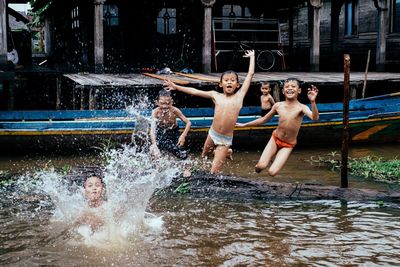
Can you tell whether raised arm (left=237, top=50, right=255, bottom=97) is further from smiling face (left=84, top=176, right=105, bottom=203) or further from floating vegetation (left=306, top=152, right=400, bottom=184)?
floating vegetation (left=306, top=152, right=400, bottom=184)

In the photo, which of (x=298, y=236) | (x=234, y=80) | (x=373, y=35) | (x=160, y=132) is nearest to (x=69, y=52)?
(x=373, y=35)

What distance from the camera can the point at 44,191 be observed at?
8.12m

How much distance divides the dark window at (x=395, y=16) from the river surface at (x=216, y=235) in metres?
12.4

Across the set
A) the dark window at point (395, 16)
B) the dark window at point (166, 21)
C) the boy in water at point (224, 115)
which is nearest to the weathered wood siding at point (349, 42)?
the dark window at point (395, 16)

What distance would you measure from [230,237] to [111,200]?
154cm

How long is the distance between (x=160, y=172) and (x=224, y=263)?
2909 millimetres

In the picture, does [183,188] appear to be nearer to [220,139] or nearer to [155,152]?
[155,152]

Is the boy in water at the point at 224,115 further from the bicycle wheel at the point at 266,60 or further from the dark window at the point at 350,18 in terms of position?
the dark window at the point at 350,18

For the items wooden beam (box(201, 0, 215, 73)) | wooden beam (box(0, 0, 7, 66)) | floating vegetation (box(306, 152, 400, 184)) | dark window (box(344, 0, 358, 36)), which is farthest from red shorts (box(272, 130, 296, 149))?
dark window (box(344, 0, 358, 36))

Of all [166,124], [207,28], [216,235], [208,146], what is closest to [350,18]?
[207,28]

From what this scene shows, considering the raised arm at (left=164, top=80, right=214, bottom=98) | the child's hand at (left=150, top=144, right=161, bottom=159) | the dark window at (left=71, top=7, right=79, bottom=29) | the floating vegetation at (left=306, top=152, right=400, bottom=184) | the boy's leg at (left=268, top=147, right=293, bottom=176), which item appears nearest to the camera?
the raised arm at (left=164, top=80, right=214, bottom=98)

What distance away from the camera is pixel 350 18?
2122 cm

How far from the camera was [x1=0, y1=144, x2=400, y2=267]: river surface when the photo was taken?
223 inches

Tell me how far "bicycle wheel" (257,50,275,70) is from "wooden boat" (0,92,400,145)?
15.1ft
